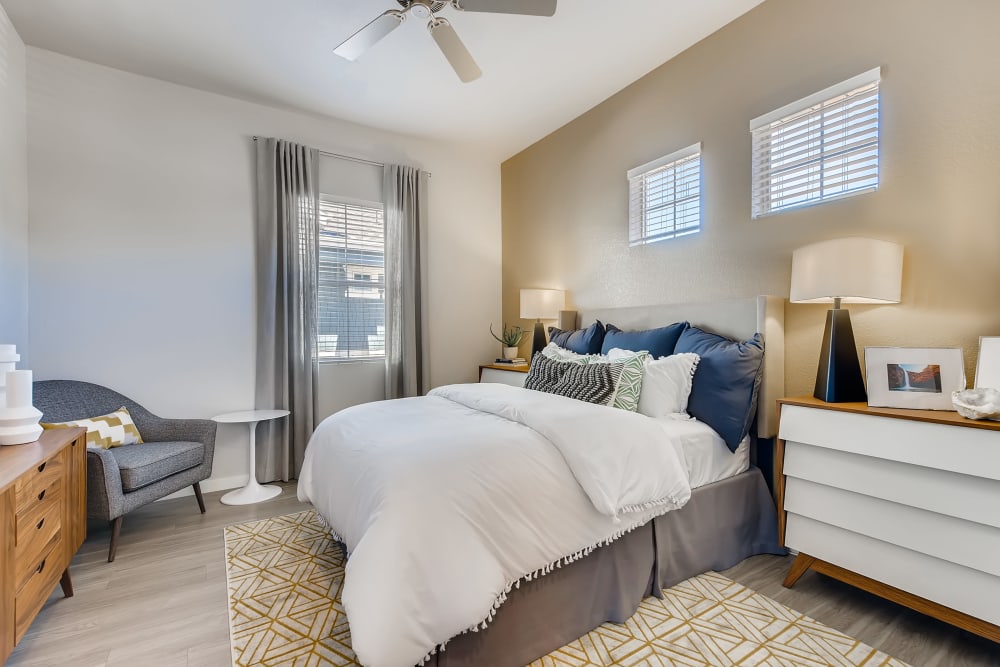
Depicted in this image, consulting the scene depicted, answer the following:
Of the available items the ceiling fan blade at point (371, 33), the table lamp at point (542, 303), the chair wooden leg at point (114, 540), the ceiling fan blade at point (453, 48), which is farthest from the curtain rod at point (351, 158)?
the chair wooden leg at point (114, 540)

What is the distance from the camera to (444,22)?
2229 millimetres

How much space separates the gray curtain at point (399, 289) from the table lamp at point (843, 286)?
2.98 m

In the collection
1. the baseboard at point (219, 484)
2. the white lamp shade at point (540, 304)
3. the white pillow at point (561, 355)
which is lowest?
the baseboard at point (219, 484)

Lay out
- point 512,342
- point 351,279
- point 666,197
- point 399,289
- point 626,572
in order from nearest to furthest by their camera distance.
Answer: point 626,572
point 666,197
point 351,279
point 399,289
point 512,342

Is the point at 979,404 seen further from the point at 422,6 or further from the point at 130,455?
the point at 130,455

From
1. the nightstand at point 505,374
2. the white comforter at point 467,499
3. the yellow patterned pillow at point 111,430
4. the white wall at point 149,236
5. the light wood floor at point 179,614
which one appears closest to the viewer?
the white comforter at point 467,499

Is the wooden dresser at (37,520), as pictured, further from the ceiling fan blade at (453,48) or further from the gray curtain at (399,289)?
the ceiling fan blade at (453,48)

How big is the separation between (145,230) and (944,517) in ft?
14.8

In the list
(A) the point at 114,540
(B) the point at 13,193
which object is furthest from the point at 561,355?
(B) the point at 13,193

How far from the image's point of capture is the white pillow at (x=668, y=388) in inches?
94.7

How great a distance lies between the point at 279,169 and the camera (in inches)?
145

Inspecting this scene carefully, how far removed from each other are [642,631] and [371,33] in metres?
2.91

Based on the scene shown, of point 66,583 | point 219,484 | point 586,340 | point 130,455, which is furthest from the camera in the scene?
point 219,484

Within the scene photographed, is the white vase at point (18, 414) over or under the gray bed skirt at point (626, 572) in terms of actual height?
over
